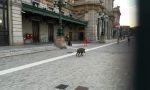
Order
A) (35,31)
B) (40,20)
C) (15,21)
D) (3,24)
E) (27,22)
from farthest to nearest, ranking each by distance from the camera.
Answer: (40,20) < (35,31) < (27,22) < (15,21) < (3,24)

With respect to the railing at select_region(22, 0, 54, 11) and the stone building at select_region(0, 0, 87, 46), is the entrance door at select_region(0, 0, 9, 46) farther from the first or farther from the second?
the railing at select_region(22, 0, 54, 11)

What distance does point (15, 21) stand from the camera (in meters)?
18.1

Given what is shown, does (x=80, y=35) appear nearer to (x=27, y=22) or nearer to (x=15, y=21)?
(x=27, y=22)

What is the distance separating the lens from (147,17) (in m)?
2.61

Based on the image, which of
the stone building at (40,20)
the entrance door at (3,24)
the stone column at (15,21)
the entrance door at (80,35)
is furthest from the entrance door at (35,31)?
the entrance door at (80,35)

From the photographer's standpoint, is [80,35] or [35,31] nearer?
[35,31]

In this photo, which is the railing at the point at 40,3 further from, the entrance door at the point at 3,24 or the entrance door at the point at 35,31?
the entrance door at the point at 3,24

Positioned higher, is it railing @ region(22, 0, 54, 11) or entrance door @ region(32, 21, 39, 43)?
railing @ region(22, 0, 54, 11)

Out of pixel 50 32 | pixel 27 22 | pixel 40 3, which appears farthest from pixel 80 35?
pixel 27 22

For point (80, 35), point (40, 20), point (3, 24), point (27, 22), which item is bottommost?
point (80, 35)

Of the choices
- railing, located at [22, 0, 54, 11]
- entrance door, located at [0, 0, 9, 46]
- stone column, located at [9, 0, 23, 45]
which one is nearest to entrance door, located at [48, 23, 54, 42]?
railing, located at [22, 0, 54, 11]

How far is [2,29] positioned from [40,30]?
1034cm

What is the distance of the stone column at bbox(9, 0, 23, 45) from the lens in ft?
57.6

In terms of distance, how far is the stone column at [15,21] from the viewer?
57.6 feet
